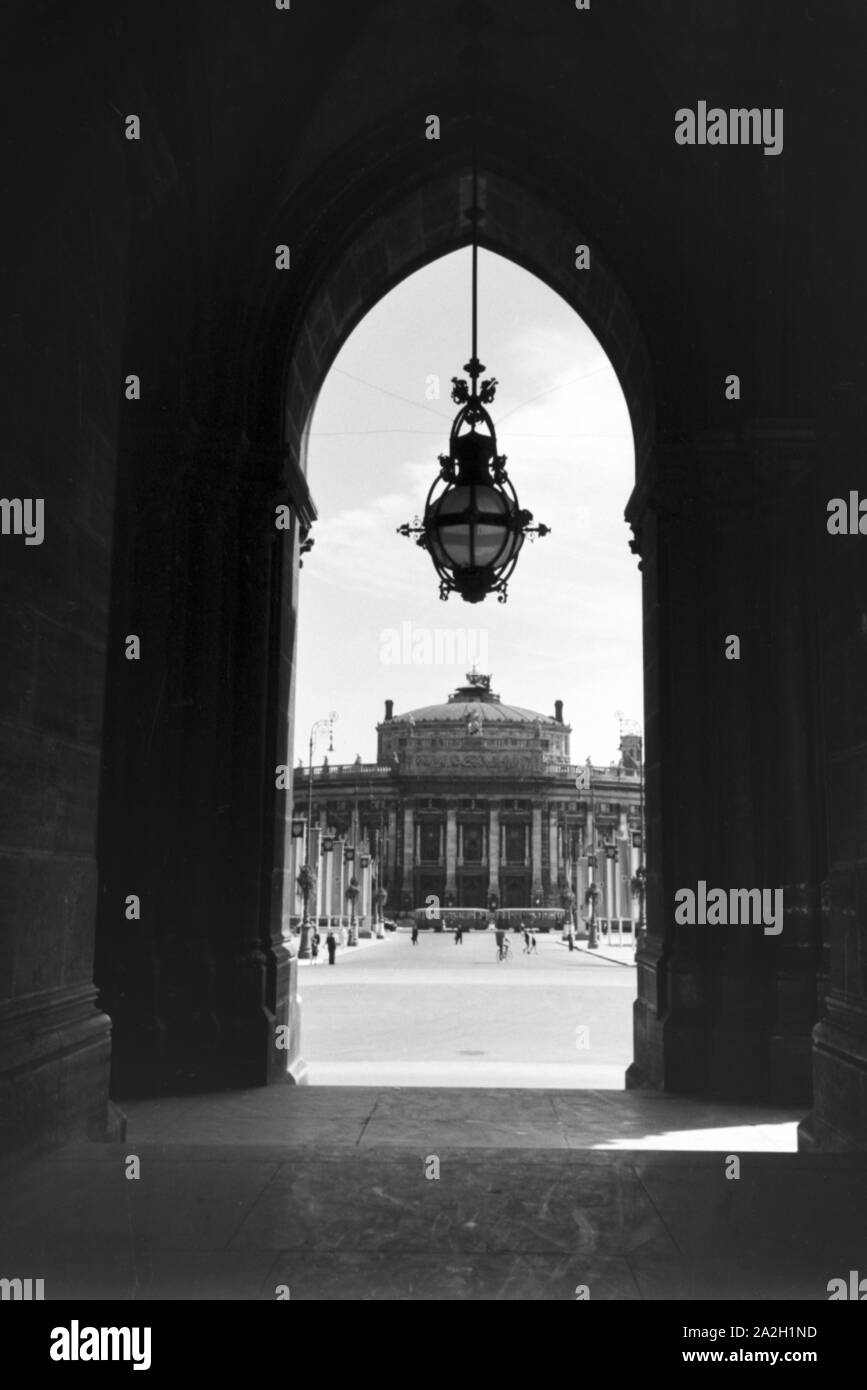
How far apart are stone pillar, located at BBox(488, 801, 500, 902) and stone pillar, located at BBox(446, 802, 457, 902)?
11.1ft

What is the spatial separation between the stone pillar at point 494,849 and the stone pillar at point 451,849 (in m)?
3.38

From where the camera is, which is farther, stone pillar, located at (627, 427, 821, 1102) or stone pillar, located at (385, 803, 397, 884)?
stone pillar, located at (385, 803, 397, 884)

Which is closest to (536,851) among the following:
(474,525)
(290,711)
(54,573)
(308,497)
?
(308,497)

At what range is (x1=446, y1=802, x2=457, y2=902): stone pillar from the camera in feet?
351

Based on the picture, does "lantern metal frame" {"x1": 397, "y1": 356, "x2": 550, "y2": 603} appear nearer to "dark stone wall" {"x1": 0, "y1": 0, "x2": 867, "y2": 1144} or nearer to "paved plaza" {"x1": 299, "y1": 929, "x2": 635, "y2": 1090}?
"dark stone wall" {"x1": 0, "y1": 0, "x2": 867, "y2": 1144}

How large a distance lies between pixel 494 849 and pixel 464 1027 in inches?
3718

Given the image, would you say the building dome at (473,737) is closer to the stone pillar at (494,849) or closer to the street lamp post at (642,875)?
the stone pillar at (494,849)

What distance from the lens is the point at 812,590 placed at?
8141 millimetres

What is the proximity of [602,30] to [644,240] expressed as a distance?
4.93 ft

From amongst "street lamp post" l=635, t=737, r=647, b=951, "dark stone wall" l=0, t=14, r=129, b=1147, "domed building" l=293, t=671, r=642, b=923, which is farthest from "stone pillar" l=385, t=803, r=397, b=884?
"dark stone wall" l=0, t=14, r=129, b=1147

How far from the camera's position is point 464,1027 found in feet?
47.6

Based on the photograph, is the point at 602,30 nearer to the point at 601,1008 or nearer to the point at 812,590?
the point at 812,590

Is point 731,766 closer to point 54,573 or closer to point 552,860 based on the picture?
point 54,573

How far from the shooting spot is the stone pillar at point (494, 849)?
10775 centimetres
